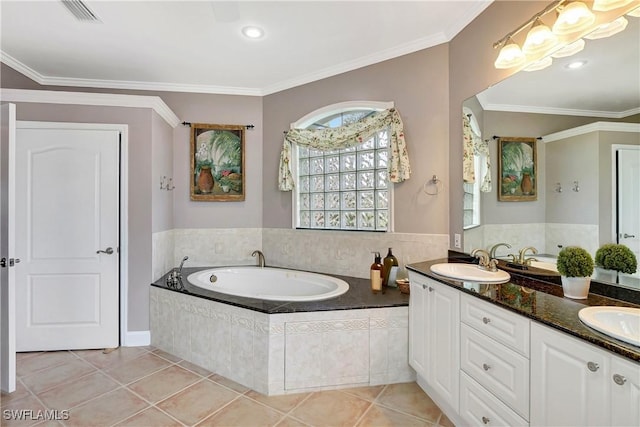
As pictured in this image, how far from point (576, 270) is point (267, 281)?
263 centimetres

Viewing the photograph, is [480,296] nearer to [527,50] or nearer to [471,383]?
[471,383]

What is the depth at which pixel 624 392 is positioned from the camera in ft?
3.11

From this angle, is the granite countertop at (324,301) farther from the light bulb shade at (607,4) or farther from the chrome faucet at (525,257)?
the light bulb shade at (607,4)

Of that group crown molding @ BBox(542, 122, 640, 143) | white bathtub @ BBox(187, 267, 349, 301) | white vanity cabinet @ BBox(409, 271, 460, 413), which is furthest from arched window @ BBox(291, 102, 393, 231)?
crown molding @ BBox(542, 122, 640, 143)

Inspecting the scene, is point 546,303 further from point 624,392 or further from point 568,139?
point 568,139

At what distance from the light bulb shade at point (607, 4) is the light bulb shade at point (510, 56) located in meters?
0.41

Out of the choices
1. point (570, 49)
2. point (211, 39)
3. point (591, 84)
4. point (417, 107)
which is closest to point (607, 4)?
point (570, 49)

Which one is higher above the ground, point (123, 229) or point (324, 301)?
point (123, 229)

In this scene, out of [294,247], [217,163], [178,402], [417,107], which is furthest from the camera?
[217,163]

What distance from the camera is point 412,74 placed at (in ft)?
9.00

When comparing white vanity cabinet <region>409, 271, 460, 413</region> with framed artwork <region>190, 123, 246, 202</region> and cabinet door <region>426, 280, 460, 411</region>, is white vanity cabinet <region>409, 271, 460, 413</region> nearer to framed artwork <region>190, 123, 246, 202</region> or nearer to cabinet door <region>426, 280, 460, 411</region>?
cabinet door <region>426, 280, 460, 411</region>

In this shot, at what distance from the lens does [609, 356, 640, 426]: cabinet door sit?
0.91 m

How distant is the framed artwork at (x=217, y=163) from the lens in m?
3.54

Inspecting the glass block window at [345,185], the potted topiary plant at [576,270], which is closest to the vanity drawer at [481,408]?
the potted topiary plant at [576,270]
